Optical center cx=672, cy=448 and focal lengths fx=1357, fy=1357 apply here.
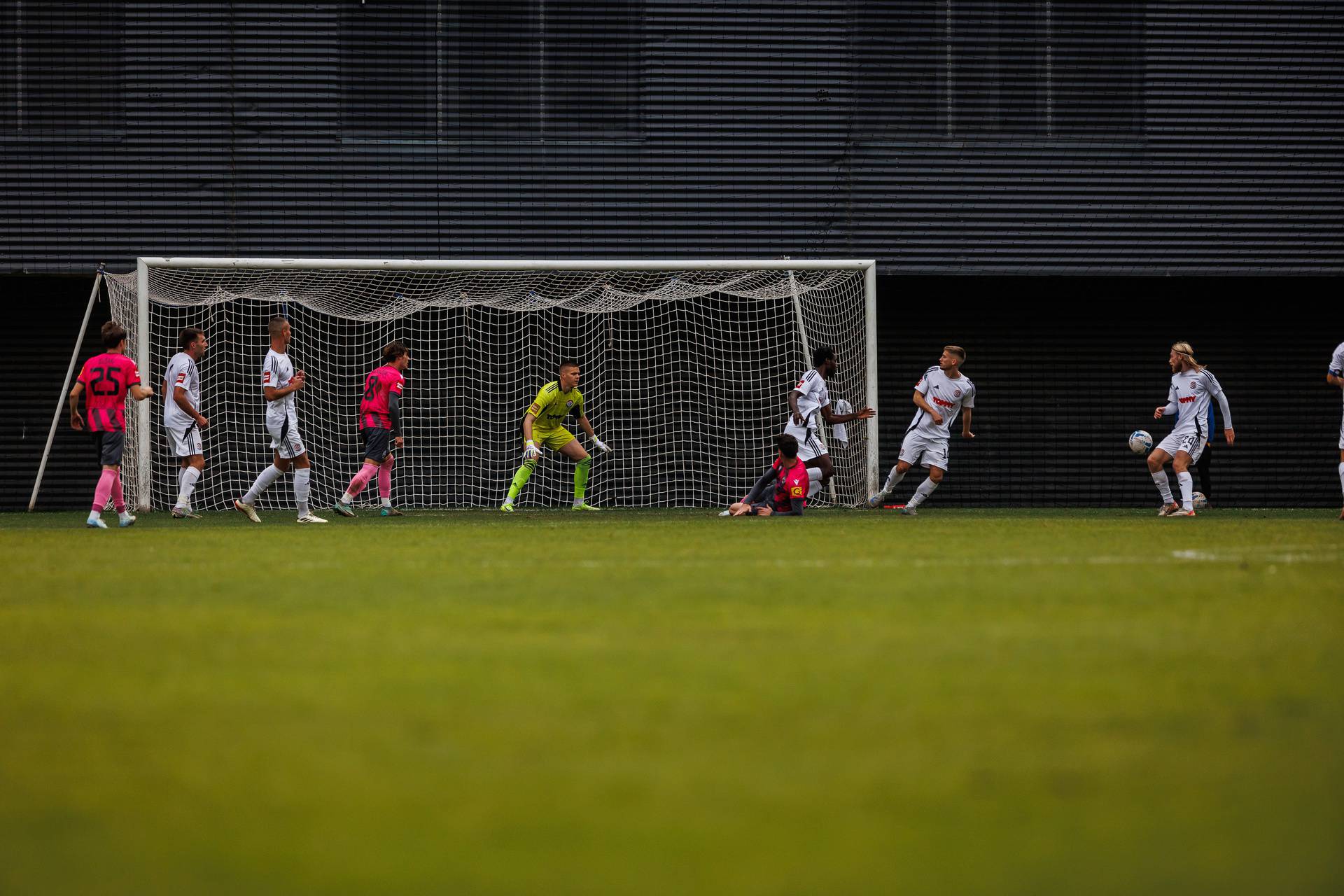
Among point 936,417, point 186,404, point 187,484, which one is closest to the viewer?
point 186,404

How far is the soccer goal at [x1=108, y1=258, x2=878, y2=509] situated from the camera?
17.3m

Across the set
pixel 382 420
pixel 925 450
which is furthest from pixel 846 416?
pixel 382 420

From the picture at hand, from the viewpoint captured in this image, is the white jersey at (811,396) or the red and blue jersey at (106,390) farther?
the white jersey at (811,396)

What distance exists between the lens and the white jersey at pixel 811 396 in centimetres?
1509

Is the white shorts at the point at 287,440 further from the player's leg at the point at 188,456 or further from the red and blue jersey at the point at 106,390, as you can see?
the red and blue jersey at the point at 106,390

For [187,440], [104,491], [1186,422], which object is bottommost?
[104,491]

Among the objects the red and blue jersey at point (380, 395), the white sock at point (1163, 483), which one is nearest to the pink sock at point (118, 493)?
the red and blue jersey at point (380, 395)

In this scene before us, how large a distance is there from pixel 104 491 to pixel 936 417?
27.4 feet

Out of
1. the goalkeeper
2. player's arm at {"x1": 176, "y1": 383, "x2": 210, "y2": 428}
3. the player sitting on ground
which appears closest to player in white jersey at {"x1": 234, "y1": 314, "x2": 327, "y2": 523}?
player's arm at {"x1": 176, "y1": 383, "x2": 210, "y2": 428}

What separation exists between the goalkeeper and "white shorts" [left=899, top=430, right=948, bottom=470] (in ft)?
11.7

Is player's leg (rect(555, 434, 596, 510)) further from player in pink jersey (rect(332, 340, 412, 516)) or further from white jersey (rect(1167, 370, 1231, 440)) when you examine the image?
white jersey (rect(1167, 370, 1231, 440))

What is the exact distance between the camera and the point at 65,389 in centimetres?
1647

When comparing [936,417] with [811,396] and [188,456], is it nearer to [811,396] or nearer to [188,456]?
[811,396]

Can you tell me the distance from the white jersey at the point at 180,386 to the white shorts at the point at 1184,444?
32.7 ft
